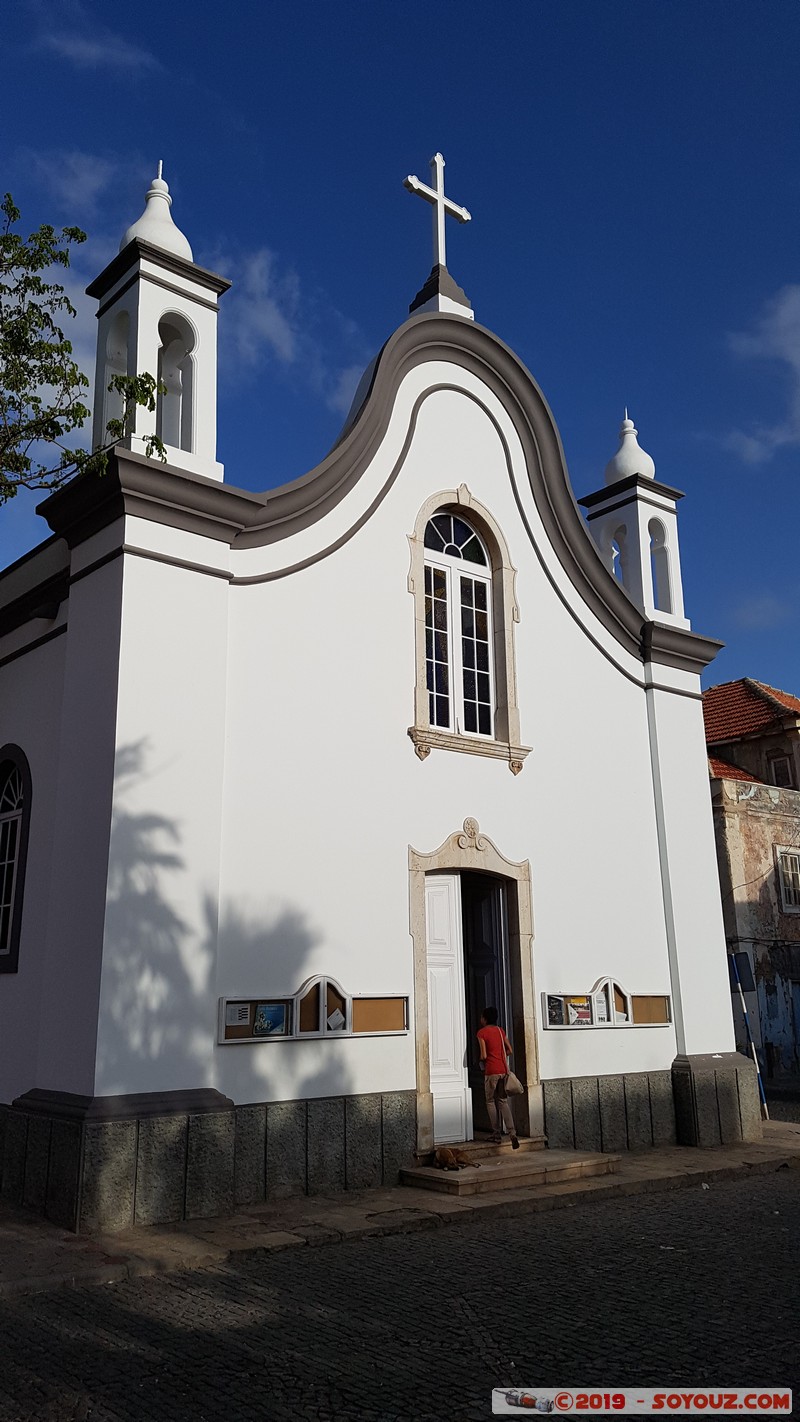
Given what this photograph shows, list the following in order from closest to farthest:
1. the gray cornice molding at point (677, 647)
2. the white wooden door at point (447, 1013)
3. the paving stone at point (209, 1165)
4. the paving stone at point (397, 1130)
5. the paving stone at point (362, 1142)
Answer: the paving stone at point (209, 1165) < the paving stone at point (362, 1142) < the paving stone at point (397, 1130) < the white wooden door at point (447, 1013) < the gray cornice molding at point (677, 647)

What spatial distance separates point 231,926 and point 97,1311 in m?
3.15

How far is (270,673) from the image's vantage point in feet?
30.1

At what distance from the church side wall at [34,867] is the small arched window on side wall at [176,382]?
1984mm

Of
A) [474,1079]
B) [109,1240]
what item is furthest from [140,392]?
[474,1079]

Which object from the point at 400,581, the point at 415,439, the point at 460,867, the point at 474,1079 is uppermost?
the point at 415,439

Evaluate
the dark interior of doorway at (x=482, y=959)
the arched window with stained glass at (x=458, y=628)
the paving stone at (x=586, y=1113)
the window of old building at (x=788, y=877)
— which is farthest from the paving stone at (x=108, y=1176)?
the window of old building at (x=788, y=877)

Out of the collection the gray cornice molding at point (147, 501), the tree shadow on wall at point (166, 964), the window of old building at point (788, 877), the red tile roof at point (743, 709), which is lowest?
the tree shadow on wall at point (166, 964)

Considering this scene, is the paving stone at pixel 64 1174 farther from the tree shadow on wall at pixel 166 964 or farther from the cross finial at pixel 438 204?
the cross finial at pixel 438 204

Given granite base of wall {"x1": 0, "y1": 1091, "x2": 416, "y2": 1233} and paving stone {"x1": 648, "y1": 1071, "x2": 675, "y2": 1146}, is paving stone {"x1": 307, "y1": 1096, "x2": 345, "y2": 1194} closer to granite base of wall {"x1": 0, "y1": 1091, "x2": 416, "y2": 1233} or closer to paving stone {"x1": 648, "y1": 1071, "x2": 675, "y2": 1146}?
granite base of wall {"x1": 0, "y1": 1091, "x2": 416, "y2": 1233}

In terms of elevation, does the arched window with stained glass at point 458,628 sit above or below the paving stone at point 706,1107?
above

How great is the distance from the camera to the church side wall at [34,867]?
8.94 metres

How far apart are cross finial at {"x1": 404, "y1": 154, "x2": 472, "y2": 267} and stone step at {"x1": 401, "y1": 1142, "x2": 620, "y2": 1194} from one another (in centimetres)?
918

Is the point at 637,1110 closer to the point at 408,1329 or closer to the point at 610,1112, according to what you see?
the point at 610,1112

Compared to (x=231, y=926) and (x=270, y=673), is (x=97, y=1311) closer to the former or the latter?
(x=231, y=926)
